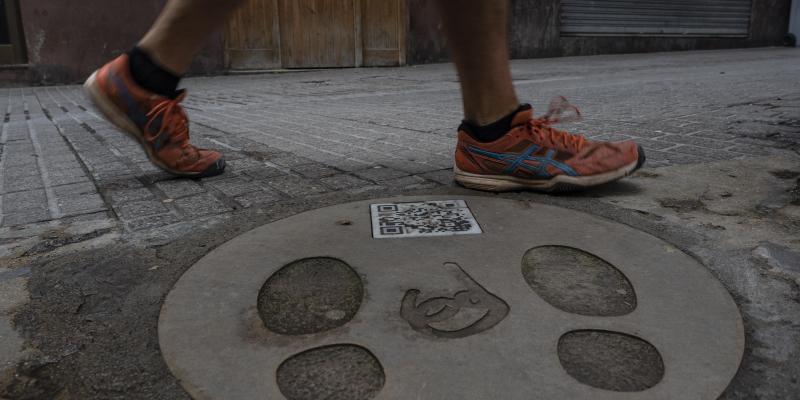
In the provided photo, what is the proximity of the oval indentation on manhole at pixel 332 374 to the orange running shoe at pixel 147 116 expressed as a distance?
1074 mm

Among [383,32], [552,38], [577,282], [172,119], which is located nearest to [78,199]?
[172,119]

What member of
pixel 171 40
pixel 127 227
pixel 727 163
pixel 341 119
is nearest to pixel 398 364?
pixel 127 227

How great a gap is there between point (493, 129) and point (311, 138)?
3.94 feet

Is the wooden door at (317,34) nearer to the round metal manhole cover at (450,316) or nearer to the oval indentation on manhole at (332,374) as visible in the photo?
the round metal manhole cover at (450,316)

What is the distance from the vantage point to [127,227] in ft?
4.72

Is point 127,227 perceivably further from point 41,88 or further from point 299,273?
point 41,88

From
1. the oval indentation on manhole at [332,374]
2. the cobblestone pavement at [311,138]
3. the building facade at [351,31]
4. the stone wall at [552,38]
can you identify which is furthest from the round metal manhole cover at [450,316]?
the stone wall at [552,38]

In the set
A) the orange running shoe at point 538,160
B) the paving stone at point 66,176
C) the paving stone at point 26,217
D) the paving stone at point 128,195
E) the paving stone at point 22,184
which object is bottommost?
the paving stone at point 26,217

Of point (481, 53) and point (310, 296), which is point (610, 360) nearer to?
point (310, 296)

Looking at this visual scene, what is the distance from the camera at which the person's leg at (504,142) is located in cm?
157

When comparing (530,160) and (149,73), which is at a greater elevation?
(149,73)

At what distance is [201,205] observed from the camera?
1.60 meters

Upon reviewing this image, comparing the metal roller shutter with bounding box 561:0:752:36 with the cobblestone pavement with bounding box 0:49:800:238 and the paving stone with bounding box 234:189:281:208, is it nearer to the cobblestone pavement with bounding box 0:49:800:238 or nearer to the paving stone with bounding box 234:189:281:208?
the cobblestone pavement with bounding box 0:49:800:238

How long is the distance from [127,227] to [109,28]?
6236mm
